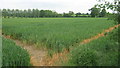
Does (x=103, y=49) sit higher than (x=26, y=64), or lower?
higher

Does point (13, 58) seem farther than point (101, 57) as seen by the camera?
Yes

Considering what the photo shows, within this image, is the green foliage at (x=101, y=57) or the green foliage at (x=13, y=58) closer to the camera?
the green foliage at (x=101, y=57)

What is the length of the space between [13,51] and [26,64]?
2.37 ft

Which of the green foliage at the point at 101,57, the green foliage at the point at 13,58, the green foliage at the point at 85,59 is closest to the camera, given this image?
the green foliage at the point at 101,57

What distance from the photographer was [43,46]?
952 centimetres

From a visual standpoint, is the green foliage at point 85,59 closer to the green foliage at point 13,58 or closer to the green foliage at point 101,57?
the green foliage at point 101,57

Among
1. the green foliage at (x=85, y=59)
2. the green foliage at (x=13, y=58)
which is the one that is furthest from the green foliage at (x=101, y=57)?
the green foliage at (x=13, y=58)

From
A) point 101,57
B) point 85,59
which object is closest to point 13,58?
point 85,59

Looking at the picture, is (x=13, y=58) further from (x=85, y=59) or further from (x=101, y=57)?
(x=101, y=57)

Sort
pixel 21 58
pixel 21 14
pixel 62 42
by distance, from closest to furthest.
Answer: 1. pixel 21 58
2. pixel 62 42
3. pixel 21 14

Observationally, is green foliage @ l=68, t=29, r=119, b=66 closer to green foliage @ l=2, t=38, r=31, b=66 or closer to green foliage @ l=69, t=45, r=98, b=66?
green foliage @ l=69, t=45, r=98, b=66

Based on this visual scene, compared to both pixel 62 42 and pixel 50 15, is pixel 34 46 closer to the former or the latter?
pixel 62 42

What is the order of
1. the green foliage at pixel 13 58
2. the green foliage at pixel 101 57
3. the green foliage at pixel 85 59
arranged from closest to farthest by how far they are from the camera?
the green foliage at pixel 101 57 < the green foliage at pixel 85 59 < the green foliage at pixel 13 58

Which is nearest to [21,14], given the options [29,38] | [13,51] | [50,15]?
[50,15]
